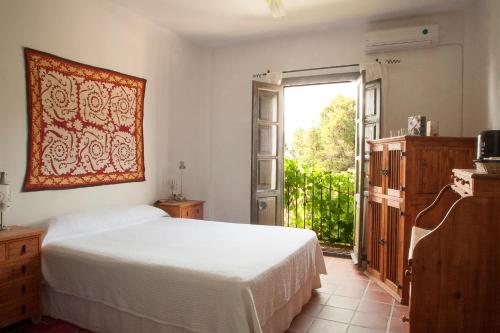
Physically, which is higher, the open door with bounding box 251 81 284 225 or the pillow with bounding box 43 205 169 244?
the open door with bounding box 251 81 284 225

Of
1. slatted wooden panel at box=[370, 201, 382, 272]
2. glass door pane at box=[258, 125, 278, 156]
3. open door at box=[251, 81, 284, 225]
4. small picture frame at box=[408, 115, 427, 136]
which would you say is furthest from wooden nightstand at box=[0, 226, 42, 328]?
small picture frame at box=[408, 115, 427, 136]

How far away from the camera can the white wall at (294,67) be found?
150 inches

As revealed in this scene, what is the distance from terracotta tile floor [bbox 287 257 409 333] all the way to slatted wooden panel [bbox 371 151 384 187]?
1.03 metres

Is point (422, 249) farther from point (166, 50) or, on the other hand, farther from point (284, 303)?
point (166, 50)

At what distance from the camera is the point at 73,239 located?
2.69 metres

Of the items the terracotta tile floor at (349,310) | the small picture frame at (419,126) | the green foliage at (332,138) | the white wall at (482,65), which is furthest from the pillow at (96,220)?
the green foliage at (332,138)

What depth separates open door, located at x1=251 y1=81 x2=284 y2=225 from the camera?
14.4ft

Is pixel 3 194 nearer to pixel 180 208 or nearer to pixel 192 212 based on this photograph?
pixel 180 208

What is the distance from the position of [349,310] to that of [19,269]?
8.26 feet

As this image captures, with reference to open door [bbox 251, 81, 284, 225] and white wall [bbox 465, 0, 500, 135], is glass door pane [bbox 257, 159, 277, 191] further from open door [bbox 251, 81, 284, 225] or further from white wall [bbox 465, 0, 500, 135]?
white wall [bbox 465, 0, 500, 135]

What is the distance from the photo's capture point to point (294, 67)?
457 centimetres

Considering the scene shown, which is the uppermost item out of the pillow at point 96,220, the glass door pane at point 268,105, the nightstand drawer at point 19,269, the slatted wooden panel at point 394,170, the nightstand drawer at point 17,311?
the glass door pane at point 268,105

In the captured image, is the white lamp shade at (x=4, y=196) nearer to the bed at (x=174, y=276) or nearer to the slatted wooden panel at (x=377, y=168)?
the bed at (x=174, y=276)

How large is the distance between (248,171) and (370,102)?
1855 mm
